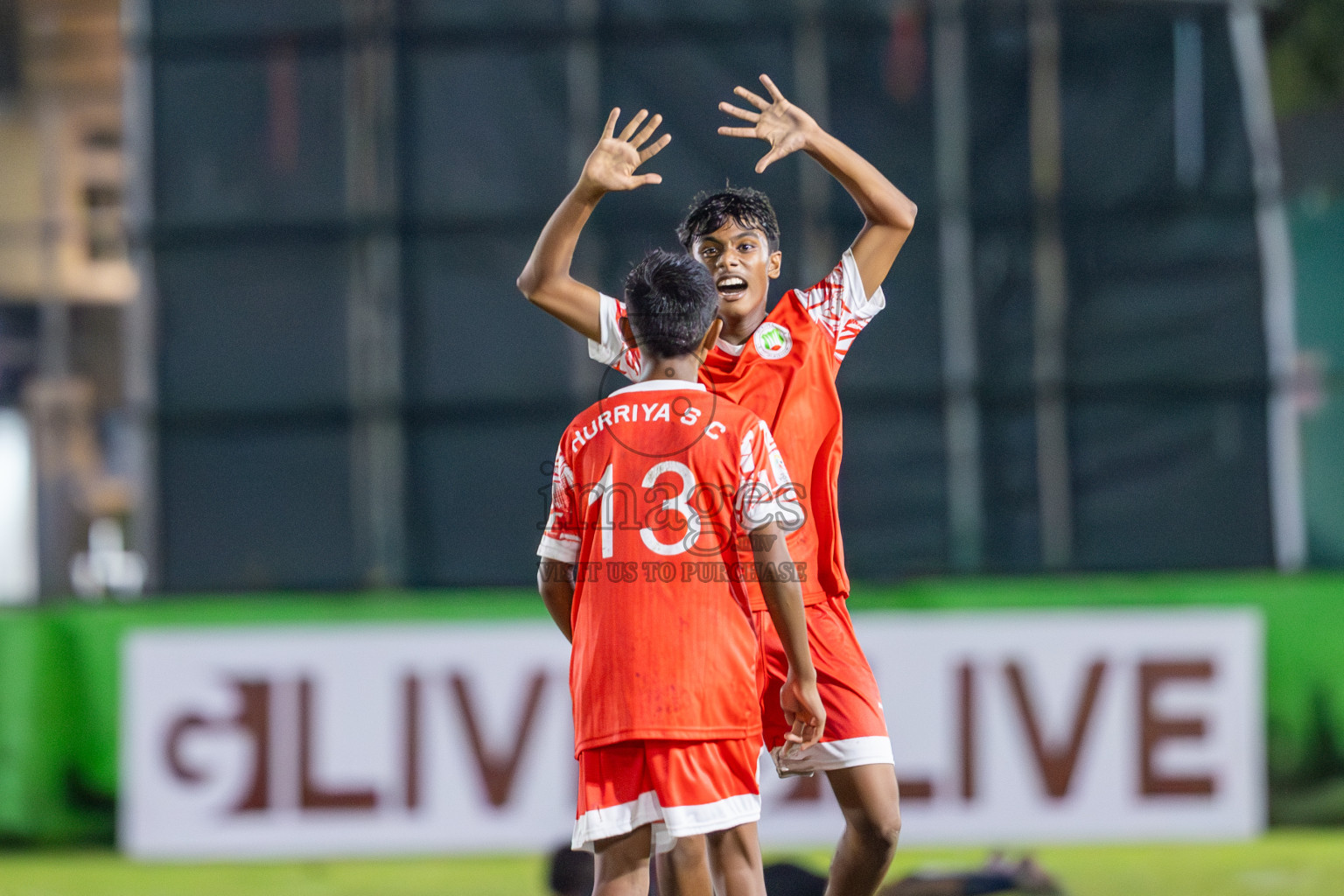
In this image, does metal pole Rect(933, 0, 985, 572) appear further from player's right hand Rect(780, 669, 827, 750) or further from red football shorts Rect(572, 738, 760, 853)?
red football shorts Rect(572, 738, 760, 853)

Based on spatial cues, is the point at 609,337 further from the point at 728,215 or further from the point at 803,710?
the point at 803,710

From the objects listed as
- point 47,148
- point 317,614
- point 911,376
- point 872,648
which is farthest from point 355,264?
point 47,148

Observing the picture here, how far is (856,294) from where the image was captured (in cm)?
375

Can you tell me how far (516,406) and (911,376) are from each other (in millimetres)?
2345

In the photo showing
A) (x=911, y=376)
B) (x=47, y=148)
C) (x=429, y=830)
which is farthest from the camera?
(x=47, y=148)

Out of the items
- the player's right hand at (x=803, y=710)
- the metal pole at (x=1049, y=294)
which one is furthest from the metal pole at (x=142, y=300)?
the player's right hand at (x=803, y=710)

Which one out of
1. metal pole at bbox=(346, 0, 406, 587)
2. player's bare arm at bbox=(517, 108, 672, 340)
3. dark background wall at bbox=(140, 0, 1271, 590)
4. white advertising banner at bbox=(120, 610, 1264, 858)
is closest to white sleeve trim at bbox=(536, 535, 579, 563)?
player's bare arm at bbox=(517, 108, 672, 340)

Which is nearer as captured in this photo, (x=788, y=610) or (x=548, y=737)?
(x=788, y=610)

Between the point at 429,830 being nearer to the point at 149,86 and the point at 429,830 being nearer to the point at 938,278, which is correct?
the point at 938,278

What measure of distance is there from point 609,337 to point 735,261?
1.23ft

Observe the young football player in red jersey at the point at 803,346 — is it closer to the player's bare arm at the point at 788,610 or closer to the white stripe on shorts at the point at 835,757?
the white stripe on shorts at the point at 835,757

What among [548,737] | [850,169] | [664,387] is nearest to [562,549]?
[664,387]

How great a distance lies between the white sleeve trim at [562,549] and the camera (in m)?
3.23

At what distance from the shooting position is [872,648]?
6.86 metres
